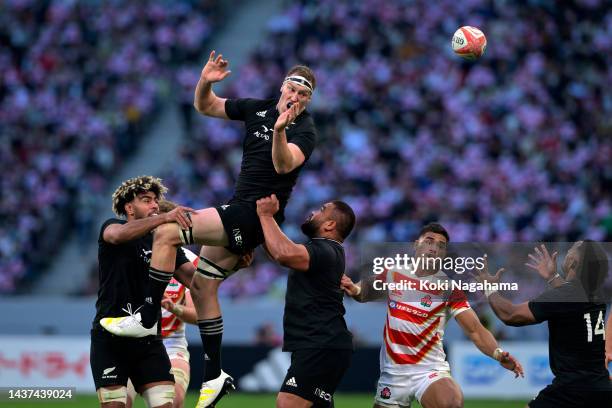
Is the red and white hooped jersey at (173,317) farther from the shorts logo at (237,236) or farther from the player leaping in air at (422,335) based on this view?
the player leaping in air at (422,335)

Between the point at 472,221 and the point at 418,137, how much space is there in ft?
8.91

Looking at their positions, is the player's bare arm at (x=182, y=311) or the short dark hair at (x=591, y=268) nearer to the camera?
the short dark hair at (x=591, y=268)

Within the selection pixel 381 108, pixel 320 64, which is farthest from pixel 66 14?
pixel 381 108

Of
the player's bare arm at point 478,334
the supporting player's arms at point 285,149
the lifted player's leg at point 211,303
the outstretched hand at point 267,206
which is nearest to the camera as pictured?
the supporting player's arms at point 285,149

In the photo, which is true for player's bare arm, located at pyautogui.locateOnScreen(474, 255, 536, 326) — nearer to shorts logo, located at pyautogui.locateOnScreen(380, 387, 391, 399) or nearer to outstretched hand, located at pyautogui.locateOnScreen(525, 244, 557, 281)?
outstretched hand, located at pyautogui.locateOnScreen(525, 244, 557, 281)

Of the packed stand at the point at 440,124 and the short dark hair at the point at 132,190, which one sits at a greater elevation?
the packed stand at the point at 440,124

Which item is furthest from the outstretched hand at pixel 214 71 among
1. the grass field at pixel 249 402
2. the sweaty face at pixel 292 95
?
the grass field at pixel 249 402

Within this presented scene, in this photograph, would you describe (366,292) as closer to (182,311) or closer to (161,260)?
(182,311)

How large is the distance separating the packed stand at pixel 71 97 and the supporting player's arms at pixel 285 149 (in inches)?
581

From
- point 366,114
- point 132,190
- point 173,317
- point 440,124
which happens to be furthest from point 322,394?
point 366,114

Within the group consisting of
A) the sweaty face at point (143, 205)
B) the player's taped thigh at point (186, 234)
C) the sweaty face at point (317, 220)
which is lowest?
the player's taped thigh at point (186, 234)

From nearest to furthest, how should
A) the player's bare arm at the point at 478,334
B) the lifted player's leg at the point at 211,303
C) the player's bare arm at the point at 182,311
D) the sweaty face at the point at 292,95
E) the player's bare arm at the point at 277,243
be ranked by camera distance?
the player's bare arm at the point at 277,243 → the sweaty face at the point at 292,95 → the lifted player's leg at the point at 211,303 → the player's bare arm at the point at 478,334 → the player's bare arm at the point at 182,311

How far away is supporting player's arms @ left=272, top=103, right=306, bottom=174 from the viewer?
8984mm

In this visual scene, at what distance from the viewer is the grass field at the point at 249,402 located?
57.4 feet
